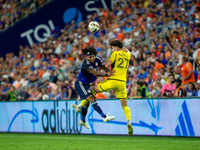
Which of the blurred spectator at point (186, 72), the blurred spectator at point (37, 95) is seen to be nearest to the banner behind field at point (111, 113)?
the blurred spectator at point (37, 95)

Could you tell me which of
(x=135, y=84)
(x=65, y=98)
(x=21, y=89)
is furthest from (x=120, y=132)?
(x=21, y=89)

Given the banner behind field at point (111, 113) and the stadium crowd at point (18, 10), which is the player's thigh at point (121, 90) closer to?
the banner behind field at point (111, 113)

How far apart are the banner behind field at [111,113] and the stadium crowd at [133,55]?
1.62 feet

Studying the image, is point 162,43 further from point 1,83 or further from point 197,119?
point 1,83

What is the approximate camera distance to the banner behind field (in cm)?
1103

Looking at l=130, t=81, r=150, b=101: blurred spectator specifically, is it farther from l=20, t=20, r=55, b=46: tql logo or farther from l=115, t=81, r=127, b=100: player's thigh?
l=20, t=20, r=55, b=46: tql logo

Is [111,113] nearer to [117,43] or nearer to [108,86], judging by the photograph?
[108,86]

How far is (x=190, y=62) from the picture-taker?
13039 millimetres

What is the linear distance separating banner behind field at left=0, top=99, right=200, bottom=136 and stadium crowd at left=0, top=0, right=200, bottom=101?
0.49 m

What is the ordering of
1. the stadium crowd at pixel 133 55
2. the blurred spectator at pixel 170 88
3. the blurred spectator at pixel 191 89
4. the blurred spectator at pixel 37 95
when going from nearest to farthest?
the blurred spectator at pixel 191 89
the blurred spectator at pixel 170 88
the stadium crowd at pixel 133 55
the blurred spectator at pixel 37 95

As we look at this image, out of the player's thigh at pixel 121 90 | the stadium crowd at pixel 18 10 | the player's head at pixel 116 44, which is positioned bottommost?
the player's thigh at pixel 121 90

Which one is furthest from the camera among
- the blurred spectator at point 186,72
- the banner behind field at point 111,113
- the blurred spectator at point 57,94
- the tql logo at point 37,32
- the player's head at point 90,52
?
the tql logo at point 37,32

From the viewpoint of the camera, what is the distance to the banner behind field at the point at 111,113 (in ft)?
36.2

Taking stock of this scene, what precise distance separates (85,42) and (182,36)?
237 inches
